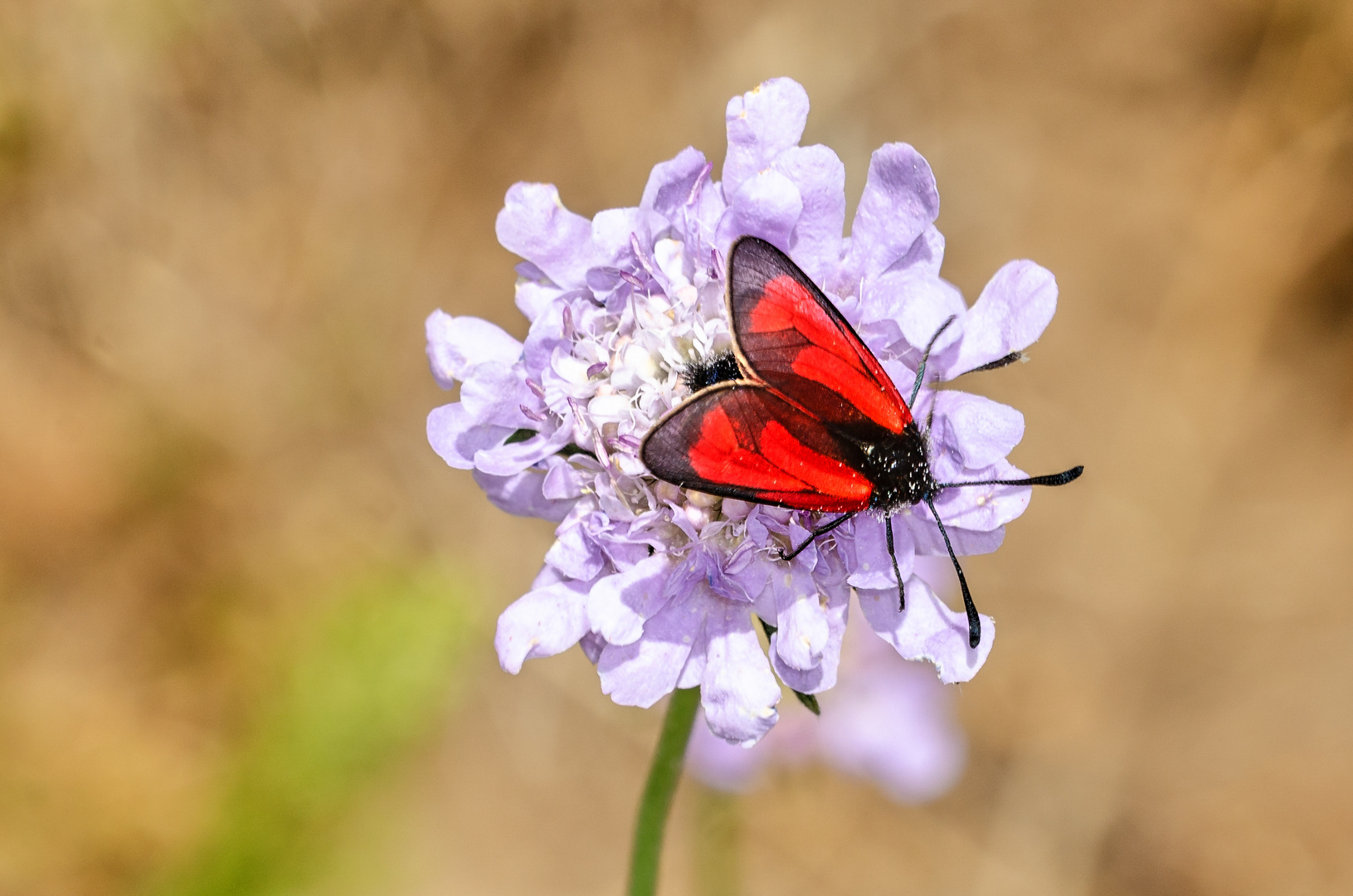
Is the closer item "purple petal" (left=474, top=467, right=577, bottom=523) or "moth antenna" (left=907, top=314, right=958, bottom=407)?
"moth antenna" (left=907, top=314, right=958, bottom=407)

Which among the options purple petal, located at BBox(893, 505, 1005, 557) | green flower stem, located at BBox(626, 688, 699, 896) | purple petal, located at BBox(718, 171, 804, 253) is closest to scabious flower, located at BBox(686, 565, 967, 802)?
green flower stem, located at BBox(626, 688, 699, 896)

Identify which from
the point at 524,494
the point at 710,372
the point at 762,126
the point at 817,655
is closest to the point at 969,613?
the point at 817,655

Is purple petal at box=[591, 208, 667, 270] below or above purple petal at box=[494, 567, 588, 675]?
above

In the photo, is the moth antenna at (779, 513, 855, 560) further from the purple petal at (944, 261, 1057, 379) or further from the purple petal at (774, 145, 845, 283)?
the purple petal at (774, 145, 845, 283)

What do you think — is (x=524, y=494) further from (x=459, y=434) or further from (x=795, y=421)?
(x=795, y=421)

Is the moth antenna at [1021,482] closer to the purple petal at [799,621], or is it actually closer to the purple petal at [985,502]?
the purple petal at [985,502]

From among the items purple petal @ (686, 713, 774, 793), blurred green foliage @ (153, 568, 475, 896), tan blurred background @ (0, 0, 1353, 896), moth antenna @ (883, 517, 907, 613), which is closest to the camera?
moth antenna @ (883, 517, 907, 613)

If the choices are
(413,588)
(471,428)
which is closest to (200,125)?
(413,588)
